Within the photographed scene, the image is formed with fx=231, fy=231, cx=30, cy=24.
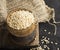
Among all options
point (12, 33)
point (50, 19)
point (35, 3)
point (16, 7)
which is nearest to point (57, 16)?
point (50, 19)

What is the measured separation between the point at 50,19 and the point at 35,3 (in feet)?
0.49

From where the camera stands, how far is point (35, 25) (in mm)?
1318

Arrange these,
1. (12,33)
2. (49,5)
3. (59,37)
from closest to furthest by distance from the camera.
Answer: (12,33) → (59,37) → (49,5)

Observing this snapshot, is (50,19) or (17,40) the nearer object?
(17,40)

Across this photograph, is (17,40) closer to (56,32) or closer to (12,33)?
(12,33)

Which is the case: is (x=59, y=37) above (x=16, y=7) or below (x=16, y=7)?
below

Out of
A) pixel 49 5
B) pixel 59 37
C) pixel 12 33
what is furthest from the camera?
pixel 49 5

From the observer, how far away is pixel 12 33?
1311mm

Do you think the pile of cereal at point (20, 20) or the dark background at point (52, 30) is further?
the dark background at point (52, 30)

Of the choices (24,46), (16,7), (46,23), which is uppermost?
(16,7)

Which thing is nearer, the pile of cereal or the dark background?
the pile of cereal

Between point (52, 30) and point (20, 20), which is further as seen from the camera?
point (52, 30)

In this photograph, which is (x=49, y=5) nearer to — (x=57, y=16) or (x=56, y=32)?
(x=57, y=16)

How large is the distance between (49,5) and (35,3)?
15cm
